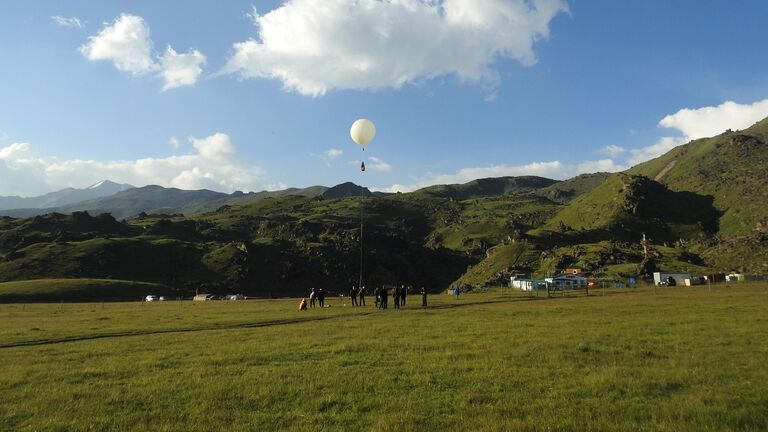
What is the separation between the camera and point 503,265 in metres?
185

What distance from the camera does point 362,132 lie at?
49.7 meters

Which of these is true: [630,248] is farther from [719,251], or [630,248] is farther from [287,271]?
[287,271]

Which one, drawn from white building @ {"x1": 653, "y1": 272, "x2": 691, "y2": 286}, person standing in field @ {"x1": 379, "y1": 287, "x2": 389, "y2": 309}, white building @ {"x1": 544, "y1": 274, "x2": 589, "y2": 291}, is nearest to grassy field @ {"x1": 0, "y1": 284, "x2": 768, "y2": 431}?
person standing in field @ {"x1": 379, "y1": 287, "x2": 389, "y2": 309}

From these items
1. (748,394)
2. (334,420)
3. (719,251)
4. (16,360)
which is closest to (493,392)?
(334,420)

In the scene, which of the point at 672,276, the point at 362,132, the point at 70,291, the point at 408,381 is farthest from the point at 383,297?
the point at 70,291

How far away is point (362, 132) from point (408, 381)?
36892 mm

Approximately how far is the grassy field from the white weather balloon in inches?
1019

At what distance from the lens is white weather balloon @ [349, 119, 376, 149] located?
4947 centimetres

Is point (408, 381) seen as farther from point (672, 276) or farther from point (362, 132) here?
point (672, 276)

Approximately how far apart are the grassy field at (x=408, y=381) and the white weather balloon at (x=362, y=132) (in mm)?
25889

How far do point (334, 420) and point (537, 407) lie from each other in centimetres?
506

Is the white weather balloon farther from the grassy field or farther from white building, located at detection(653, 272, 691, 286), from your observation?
white building, located at detection(653, 272, 691, 286)

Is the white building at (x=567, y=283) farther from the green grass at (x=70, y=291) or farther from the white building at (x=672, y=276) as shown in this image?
the green grass at (x=70, y=291)

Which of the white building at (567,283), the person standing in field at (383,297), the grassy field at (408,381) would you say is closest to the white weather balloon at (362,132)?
the person standing in field at (383,297)
